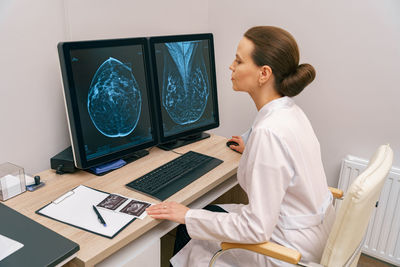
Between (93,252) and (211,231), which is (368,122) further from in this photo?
(93,252)

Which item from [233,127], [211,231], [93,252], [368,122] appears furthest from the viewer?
[233,127]

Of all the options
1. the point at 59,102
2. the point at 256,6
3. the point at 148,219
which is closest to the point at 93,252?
the point at 148,219

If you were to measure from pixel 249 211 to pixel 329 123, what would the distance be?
1.27m

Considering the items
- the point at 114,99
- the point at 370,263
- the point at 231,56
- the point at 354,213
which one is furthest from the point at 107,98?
the point at 370,263

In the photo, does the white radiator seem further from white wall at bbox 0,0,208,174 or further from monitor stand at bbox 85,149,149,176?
white wall at bbox 0,0,208,174

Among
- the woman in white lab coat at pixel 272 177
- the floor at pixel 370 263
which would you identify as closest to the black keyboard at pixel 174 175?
the woman in white lab coat at pixel 272 177

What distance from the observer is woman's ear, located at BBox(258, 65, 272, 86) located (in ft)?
4.09

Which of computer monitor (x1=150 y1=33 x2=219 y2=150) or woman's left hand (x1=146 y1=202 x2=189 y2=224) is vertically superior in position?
computer monitor (x1=150 y1=33 x2=219 y2=150)

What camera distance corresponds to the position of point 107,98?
5.04 feet

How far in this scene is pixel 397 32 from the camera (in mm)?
1862

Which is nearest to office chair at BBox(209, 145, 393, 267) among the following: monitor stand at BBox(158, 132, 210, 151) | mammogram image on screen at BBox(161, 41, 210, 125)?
monitor stand at BBox(158, 132, 210, 151)

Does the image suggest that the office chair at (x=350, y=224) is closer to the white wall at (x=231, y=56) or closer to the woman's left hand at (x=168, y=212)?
the woman's left hand at (x=168, y=212)

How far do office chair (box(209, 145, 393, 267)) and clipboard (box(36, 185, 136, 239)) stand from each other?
366 millimetres

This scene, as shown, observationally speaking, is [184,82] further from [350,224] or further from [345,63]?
[350,224]
